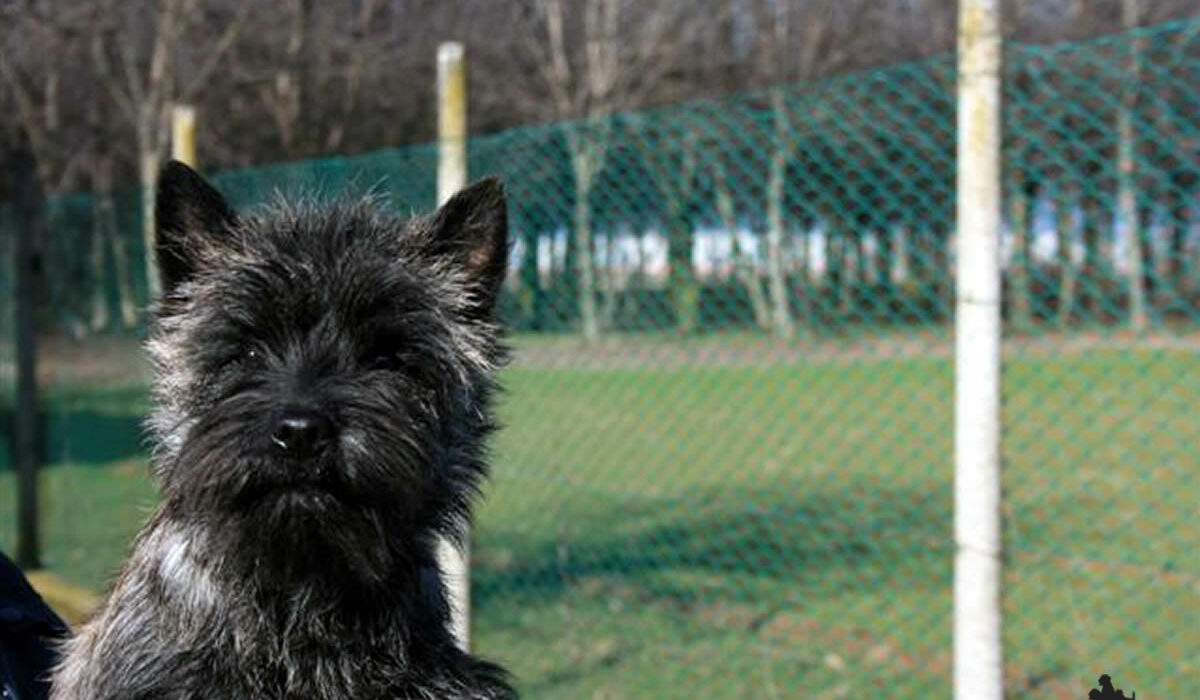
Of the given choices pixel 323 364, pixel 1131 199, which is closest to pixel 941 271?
Result: pixel 1131 199

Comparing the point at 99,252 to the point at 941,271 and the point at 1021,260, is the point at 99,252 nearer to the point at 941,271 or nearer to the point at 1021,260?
the point at 941,271

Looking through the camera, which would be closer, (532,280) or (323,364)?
(323,364)

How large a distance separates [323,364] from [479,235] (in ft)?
1.98

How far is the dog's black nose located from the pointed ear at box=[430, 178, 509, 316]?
619 mm

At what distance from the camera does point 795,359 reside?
331 inches

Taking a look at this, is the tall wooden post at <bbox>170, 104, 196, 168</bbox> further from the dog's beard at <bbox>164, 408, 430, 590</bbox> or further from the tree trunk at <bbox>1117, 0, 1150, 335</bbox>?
the dog's beard at <bbox>164, 408, 430, 590</bbox>

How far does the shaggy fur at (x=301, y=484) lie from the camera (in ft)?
8.09

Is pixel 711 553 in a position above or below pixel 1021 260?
below

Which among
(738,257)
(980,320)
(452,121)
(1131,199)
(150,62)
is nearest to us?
(980,320)

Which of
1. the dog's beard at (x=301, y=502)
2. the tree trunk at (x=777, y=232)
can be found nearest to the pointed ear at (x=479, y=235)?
the dog's beard at (x=301, y=502)

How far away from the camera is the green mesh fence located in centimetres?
512

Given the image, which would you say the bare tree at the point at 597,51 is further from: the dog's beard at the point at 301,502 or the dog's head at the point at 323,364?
the dog's beard at the point at 301,502

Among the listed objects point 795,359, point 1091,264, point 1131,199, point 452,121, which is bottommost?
point 795,359

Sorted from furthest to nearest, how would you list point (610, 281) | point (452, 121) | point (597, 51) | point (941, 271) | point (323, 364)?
point (597, 51)
point (941, 271)
point (610, 281)
point (452, 121)
point (323, 364)
